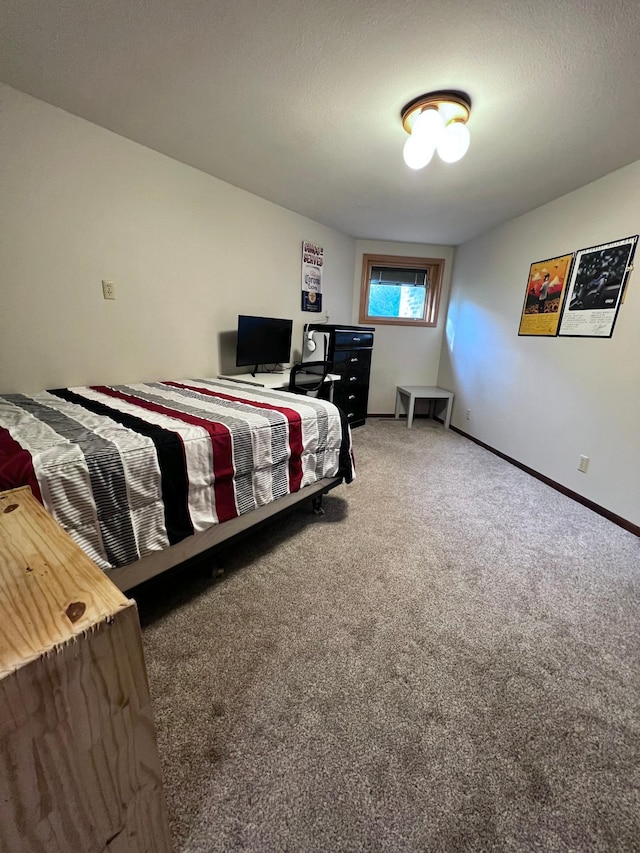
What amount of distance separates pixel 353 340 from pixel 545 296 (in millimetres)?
1845

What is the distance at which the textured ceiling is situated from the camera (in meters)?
1.23

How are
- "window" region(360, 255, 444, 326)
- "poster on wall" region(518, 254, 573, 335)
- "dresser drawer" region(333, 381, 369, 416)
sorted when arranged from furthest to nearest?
1. "window" region(360, 255, 444, 326)
2. "dresser drawer" region(333, 381, 369, 416)
3. "poster on wall" region(518, 254, 573, 335)

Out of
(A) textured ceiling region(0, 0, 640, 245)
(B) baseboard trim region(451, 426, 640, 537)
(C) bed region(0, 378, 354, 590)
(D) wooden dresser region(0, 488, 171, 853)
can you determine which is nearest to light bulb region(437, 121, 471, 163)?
(A) textured ceiling region(0, 0, 640, 245)

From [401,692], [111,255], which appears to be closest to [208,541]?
[401,692]

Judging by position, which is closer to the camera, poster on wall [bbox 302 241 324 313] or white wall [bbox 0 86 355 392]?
white wall [bbox 0 86 355 392]

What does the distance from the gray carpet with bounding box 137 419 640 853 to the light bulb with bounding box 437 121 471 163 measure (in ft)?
6.90

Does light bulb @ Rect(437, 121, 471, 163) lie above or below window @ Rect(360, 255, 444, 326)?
above

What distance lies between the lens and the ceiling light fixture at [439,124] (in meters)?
1.59

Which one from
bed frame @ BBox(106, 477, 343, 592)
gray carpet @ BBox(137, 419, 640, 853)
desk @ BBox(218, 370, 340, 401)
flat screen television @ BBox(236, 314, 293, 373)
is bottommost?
gray carpet @ BBox(137, 419, 640, 853)

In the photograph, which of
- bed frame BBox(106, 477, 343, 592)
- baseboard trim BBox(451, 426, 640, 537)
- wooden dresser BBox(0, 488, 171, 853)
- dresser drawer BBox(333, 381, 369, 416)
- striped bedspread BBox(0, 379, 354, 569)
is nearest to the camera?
wooden dresser BBox(0, 488, 171, 853)

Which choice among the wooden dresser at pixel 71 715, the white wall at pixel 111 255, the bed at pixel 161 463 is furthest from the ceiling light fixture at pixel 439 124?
the wooden dresser at pixel 71 715

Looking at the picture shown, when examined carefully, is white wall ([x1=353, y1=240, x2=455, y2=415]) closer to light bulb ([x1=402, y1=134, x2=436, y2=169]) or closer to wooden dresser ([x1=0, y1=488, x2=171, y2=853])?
light bulb ([x1=402, y1=134, x2=436, y2=169])

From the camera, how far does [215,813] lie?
79 cm

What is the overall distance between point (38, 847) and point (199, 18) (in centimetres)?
235
